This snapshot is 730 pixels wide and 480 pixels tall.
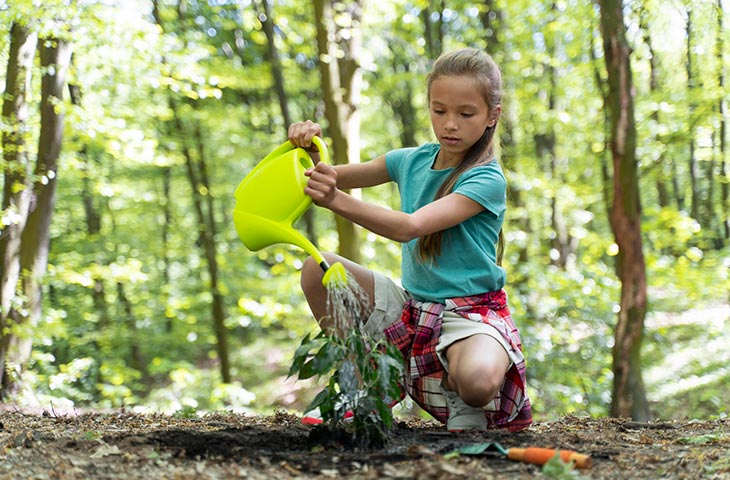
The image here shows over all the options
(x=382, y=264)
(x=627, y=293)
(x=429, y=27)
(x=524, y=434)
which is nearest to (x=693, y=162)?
(x=429, y=27)

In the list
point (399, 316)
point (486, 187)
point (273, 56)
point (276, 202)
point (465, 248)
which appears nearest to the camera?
point (276, 202)

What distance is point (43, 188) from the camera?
510cm

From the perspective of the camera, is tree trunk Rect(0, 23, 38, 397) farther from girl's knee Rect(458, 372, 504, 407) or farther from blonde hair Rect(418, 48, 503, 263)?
girl's knee Rect(458, 372, 504, 407)

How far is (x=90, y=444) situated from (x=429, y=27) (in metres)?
10.1

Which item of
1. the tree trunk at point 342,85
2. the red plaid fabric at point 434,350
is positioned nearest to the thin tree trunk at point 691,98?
the tree trunk at point 342,85

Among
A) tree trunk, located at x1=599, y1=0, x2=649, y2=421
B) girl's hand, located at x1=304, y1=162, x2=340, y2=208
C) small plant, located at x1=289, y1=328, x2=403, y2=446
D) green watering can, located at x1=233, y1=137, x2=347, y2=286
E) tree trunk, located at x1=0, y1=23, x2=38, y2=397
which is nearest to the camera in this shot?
small plant, located at x1=289, y1=328, x2=403, y2=446

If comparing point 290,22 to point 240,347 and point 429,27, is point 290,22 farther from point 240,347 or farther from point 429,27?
point 240,347

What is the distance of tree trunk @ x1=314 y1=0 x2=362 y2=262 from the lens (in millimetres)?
6531

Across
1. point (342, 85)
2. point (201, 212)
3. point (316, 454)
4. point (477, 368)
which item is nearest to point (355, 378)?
point (316, 454)

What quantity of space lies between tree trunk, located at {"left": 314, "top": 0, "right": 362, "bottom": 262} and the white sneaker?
389 cm

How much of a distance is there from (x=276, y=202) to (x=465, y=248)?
28.8 inches

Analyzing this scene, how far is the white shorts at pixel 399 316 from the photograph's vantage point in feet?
8.22

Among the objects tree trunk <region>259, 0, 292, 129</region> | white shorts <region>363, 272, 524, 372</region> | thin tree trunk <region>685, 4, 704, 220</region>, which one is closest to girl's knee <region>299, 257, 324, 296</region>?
white shorts <region>363, 272, 524, 372</region>

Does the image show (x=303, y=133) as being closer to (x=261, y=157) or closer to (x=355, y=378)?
(x=355, y=378)
